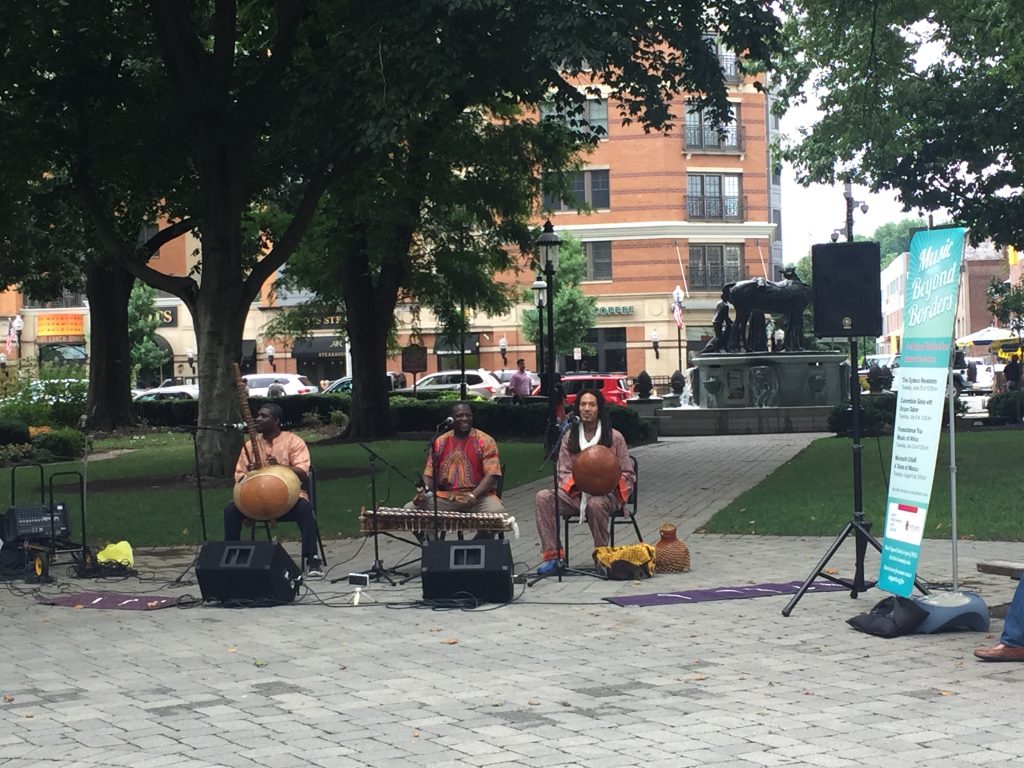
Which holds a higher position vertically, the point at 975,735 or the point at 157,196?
the point at 157,196

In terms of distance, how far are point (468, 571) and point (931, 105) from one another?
1901cm

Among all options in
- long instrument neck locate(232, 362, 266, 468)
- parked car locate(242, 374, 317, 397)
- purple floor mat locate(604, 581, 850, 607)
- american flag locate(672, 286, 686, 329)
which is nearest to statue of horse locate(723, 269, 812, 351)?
american flag locate(672, 286, 686, 329)

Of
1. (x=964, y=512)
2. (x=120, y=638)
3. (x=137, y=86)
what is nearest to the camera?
(x=120, y=638)

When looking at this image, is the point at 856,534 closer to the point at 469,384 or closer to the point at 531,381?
the point at 531,381

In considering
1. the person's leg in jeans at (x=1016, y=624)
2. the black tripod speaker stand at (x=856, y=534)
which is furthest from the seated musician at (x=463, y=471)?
the person's leg in jeans at (x=1016, y=624)

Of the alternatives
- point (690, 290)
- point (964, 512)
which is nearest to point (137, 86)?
point (964, 512)

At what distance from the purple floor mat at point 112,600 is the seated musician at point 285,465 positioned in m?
1.14

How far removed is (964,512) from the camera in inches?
598

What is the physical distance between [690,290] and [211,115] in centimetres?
4549

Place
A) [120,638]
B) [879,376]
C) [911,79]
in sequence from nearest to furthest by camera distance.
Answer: [120,638]
[911,79]
[879,376]

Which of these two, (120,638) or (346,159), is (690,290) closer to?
(346,159)

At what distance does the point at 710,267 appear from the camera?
65250 millimetres

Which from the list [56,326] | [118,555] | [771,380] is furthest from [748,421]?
[56,326]

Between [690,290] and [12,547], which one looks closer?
[12,547]
